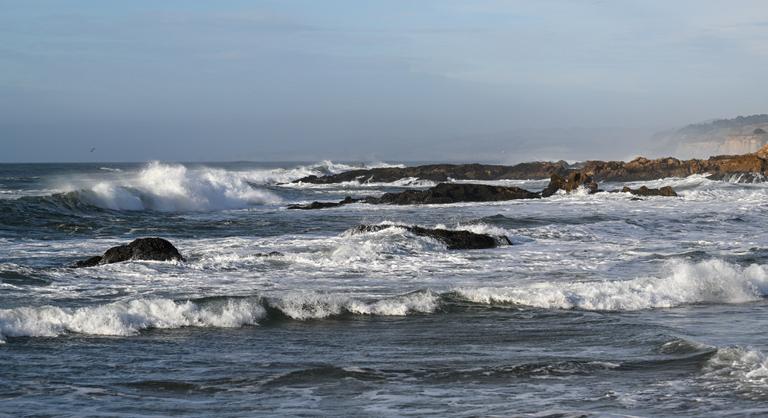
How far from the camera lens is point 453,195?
132 ft

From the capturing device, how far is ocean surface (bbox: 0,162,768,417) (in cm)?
873

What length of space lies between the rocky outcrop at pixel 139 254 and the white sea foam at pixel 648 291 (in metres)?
6.10

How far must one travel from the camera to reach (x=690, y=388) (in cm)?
900

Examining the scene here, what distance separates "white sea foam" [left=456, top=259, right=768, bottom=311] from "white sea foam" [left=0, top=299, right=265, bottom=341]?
3.47 metres

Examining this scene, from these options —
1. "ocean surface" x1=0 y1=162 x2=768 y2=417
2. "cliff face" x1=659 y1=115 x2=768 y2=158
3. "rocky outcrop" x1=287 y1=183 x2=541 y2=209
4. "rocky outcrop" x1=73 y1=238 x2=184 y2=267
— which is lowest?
"ocean surface" x1=0 y1=162 x2=768 y2=417

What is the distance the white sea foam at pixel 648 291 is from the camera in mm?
14461

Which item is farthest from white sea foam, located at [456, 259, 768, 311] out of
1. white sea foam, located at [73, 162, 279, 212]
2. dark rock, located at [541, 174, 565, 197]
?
dark rock, located at [541, 174, 565, 197]

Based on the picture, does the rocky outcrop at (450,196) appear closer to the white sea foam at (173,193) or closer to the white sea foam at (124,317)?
the white sea foam at (173,193)

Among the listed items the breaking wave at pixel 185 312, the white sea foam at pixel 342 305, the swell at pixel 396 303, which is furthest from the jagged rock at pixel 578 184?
the white sea foam at pixel 342 305

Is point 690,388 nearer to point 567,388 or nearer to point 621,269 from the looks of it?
point 567,388

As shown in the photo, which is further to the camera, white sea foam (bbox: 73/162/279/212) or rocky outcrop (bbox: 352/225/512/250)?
white sea foam (bbox: 73/162/279/212)

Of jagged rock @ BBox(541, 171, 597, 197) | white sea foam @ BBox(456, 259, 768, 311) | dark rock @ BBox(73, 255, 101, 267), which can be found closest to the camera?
white sea foam @ BBox(456, 259, 768, 311)

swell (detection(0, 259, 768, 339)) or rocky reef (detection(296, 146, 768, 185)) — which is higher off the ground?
rocky reef (detection(296, 146, 768, 185))

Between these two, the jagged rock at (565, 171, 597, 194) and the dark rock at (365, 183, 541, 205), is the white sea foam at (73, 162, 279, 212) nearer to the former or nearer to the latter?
the dark rock at (365, 183, 541, 205)
